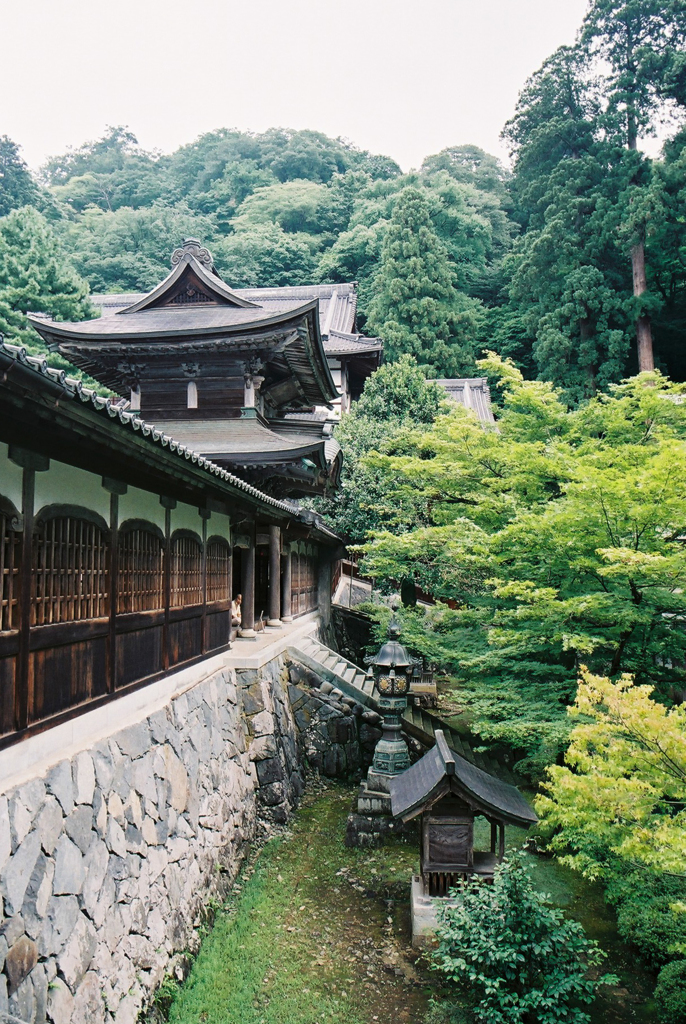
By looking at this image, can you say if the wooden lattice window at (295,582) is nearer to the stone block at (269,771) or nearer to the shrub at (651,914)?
the stone block at (269,771)

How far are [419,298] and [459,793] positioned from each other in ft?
115

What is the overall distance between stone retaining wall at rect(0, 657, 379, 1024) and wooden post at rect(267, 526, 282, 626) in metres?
3.92

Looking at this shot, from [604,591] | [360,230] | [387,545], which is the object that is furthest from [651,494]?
[360,230]

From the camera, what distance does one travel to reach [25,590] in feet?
16.2

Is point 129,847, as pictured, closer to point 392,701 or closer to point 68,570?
point 68,570

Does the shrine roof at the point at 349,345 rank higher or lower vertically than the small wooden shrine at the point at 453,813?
higher

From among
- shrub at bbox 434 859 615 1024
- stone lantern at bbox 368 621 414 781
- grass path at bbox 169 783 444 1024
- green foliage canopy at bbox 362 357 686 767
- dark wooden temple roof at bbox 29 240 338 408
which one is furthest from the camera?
dark wooden temple roof at bbox 29 240 338 408

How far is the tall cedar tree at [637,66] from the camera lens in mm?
31453

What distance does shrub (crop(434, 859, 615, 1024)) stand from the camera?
622 cm

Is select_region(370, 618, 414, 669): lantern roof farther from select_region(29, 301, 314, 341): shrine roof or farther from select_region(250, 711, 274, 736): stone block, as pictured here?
select_region(29, 301, 314, 341): shrine roof

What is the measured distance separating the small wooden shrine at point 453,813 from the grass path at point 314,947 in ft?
3.49

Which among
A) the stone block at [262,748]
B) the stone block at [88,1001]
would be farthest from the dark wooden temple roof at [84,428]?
the stone block at [262,748]

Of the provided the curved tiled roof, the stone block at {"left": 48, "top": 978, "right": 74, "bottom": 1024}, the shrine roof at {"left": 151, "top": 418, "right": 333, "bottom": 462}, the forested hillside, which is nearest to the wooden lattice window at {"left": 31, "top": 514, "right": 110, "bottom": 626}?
the curved tiled roof

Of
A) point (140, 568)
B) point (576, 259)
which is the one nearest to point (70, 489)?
point (140, 568)
